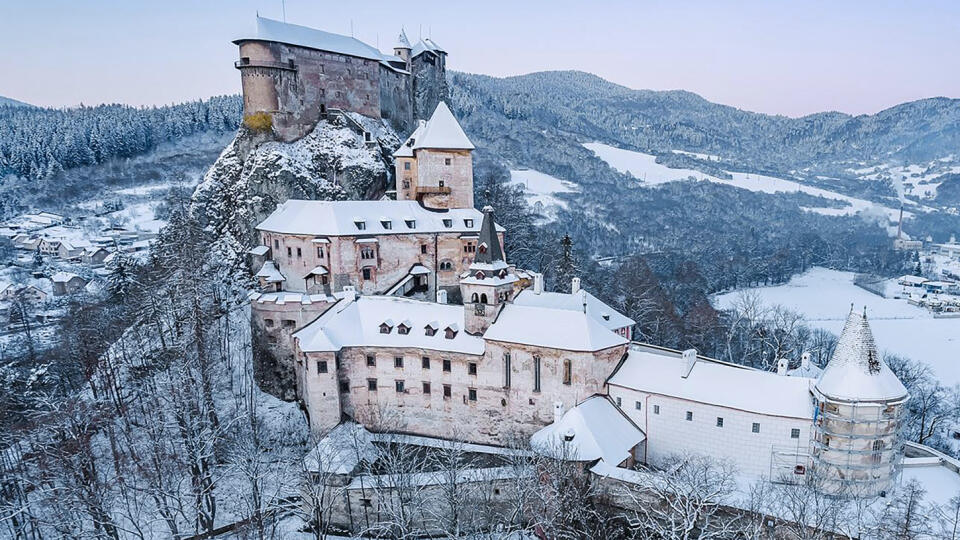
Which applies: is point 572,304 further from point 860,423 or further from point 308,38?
point 308,38

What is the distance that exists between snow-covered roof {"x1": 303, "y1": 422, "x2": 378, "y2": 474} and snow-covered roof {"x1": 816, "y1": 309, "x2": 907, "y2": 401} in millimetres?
27813

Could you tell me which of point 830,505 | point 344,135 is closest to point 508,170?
point 344,135

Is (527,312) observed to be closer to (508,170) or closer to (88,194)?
(88,194)

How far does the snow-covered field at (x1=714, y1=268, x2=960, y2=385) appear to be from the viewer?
81.5 metres

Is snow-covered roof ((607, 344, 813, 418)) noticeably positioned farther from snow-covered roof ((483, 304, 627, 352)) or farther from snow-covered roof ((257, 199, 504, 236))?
snow-covered roof ((257, 199, 504, 236))

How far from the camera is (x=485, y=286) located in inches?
1567

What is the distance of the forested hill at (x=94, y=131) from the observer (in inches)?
4624

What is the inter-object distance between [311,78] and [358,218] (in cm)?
2274

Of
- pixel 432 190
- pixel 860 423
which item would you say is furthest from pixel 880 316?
pixel 432 190

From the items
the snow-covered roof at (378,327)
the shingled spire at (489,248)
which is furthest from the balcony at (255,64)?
the shingled spire at (489,248)

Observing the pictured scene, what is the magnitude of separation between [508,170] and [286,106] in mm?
115404

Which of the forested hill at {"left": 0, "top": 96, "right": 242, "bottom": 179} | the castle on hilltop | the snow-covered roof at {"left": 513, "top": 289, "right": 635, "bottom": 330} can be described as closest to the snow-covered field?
the snow-covered roof at {"left": 513, "top": 289, "right": 635, "bottom": 330}

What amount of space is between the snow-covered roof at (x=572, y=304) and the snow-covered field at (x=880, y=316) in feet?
191

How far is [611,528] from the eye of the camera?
1261 inches
